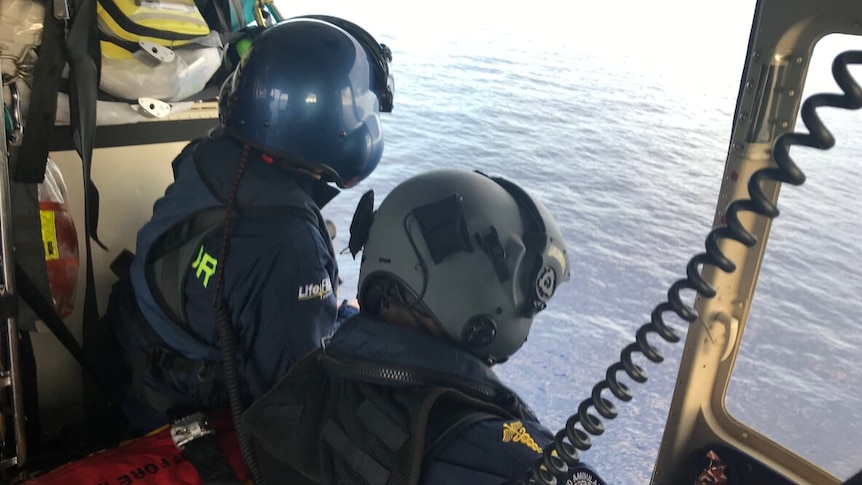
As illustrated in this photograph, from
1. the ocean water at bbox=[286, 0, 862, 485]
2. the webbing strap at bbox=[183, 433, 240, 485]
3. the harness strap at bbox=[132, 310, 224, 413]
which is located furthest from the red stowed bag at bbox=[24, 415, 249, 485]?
the ocean water at bbox=[286, 0, 862, 485]

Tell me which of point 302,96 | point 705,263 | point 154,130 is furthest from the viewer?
point 154,130

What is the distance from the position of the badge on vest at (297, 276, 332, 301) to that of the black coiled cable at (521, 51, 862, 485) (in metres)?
0.78

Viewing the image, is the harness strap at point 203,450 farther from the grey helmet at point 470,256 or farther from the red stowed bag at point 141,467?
the grey helmet at point 470,256

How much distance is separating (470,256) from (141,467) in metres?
0.81

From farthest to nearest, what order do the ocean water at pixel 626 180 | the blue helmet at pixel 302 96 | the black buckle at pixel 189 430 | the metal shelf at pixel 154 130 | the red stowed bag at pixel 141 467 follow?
the ocean water at pixel 626 180
the metal shelf at pixel 154 130
the blue helmet at pixel 302 96
the black buckle at pixel 189 430
the red stowed bag at pixel 141 467

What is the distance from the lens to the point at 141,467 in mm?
1336

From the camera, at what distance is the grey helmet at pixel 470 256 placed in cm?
105

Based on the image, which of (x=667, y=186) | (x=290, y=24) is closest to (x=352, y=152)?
(x=290, y=24)

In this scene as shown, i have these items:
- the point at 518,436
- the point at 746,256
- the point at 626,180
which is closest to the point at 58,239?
the point at 518,436

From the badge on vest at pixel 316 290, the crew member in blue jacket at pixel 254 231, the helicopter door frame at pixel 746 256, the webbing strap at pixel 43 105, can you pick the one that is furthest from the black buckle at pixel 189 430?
the helicopter door frame at pixel 746 256

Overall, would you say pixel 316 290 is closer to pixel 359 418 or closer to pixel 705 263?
pixel 359 418

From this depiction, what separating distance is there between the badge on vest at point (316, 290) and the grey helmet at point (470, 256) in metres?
0.38

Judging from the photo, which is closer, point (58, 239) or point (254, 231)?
point (254, 231)

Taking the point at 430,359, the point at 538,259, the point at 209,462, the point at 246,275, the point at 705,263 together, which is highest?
the point at 705,263
